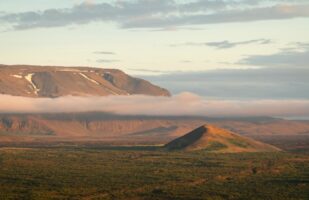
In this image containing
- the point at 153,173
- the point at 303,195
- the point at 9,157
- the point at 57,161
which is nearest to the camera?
the point at 303,195

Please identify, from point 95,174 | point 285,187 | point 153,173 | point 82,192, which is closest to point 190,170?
point 153,173

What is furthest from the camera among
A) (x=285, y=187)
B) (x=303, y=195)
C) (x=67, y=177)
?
(x=67, y=177)

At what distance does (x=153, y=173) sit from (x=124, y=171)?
611 centimetres

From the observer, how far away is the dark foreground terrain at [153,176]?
327 ft

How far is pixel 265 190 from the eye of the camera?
339ft

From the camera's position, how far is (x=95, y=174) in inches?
4936

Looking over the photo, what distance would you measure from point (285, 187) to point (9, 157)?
259 feet

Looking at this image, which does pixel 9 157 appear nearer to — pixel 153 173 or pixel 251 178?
pixel 153 173

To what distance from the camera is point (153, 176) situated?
123 m

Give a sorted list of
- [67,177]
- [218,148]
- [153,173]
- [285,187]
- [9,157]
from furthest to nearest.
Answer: [218,148] < [9,157] < [153,173] < [67,177] < [285,187]

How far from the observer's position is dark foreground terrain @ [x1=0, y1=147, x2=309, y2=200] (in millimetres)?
99562

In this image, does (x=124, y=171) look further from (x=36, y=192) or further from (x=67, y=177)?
(x=36, y=192)

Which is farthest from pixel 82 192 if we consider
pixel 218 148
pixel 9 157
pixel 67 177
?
pixel 218 148

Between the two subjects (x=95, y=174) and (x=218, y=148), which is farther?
(x=218, y=148)
